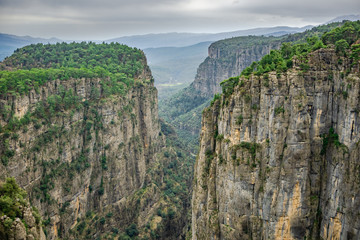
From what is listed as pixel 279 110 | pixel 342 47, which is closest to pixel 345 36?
pixel 342 47

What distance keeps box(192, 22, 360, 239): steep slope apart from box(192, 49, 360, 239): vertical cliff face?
11cm

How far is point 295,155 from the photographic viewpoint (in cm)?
3744

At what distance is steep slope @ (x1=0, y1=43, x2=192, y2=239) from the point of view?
2266 inches

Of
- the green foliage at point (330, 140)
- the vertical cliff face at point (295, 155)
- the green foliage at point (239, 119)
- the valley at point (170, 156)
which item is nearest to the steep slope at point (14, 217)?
the valley at point (170, 156)

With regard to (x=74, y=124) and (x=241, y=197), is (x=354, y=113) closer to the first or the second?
(x=241, y=197)

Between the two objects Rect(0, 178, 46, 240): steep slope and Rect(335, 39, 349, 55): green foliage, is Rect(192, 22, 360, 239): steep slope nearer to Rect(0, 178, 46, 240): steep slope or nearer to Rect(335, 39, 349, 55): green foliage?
Rect(335, 39, 349, 55): green foliage

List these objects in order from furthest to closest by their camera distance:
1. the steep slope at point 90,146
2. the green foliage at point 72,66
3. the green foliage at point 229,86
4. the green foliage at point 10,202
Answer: the green foliage at point 72,66
the steep slope at point 90,146
the green foliage at point 229,86
the green foliage at point 10,202

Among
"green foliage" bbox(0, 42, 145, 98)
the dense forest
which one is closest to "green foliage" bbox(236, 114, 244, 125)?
the dense forest

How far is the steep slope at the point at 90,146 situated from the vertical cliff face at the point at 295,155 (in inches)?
1358

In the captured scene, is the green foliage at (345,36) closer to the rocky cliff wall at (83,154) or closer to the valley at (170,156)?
the valley at (170,156)

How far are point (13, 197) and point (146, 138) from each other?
201 ft

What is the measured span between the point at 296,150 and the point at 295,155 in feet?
2.00

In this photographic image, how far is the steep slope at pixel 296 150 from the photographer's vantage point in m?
34.4

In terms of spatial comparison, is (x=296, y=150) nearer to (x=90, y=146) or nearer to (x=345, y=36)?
(x=345, y=36)
